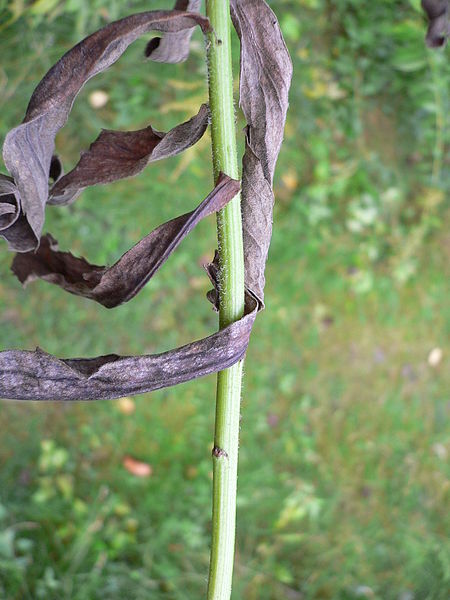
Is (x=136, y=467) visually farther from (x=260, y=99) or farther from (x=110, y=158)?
(x=260, y=99)

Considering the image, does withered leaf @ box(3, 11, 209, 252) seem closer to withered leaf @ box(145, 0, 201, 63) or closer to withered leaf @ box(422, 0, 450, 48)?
withered leaf @ box(145, 0, 201, 63)

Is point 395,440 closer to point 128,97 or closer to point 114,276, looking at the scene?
point 128,97

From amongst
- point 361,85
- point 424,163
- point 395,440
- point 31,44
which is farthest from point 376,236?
point 31,44

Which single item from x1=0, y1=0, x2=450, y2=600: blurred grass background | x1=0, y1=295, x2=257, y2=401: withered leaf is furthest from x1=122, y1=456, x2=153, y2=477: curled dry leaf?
x1=0, y1=295, x2=257, y2=401: withered leaf

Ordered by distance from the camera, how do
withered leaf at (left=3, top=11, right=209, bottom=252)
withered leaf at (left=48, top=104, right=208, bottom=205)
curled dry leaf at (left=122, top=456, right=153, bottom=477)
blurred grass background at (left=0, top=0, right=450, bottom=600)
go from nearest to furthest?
1. withered leaf at (left=3, top=11, right=209, bottom=252)
2. withered leaf at (left=48, top=104, right=208, bottom=205)
3. blurred grass background at (left=0, top=0, right=450, bottom=600)
4. curled dry leaf at (left=122, top=456, right=153, bottom=477)

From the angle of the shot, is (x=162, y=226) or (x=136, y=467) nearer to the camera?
(x=162, y=226)

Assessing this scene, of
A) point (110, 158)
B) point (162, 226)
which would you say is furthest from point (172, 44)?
point (162, 226)

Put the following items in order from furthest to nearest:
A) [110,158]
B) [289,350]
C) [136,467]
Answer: [289,350]
[136,467]
[110,158]
